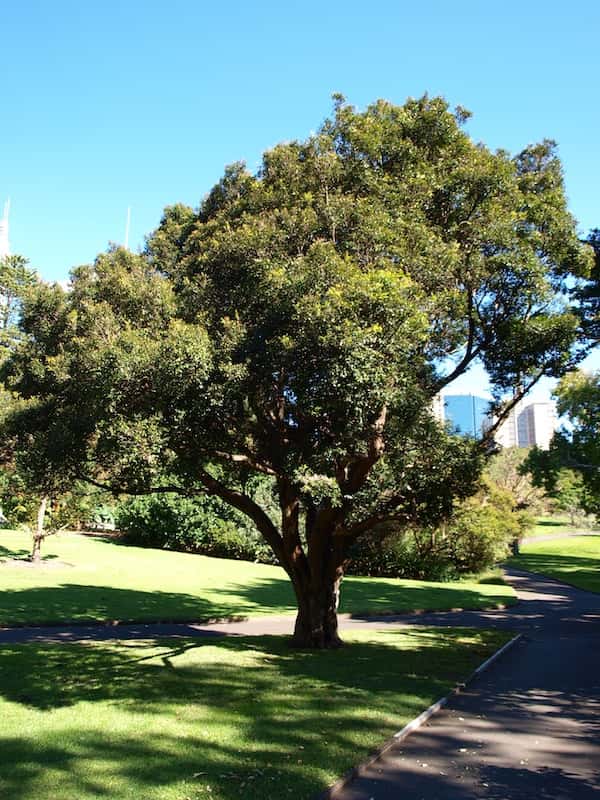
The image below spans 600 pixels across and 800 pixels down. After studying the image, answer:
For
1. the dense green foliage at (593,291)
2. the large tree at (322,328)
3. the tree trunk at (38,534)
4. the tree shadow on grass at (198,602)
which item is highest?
the dense green foliage at (593,291)

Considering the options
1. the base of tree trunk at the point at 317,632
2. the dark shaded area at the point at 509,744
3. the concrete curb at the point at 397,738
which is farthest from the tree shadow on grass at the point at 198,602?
the concrete curb at the point at 397,738

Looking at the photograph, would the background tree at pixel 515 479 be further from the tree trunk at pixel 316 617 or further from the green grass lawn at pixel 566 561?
the tree trunk at pixel 316 617

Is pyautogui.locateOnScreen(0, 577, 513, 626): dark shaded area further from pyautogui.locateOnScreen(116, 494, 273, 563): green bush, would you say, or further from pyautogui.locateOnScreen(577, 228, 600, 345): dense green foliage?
pyautogui.locateOnScreen(577, 228, 600, 345): dense green foliage

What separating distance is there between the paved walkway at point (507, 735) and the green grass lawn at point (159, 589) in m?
2.09

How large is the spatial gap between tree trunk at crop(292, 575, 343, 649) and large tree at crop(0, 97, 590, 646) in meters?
→ 0.04

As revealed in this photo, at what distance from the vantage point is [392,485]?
1218cm

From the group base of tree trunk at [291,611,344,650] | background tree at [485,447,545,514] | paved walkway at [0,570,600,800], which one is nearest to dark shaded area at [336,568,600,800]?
paved walkway at [0,570,600,800]

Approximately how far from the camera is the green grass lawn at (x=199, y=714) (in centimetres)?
510

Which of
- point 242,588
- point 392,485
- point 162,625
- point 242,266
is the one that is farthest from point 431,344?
point 242,588

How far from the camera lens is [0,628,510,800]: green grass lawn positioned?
5.10 m

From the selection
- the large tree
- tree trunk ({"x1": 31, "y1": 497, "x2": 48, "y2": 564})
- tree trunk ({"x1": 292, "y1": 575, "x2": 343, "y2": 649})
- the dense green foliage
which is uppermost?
the dense green foliage

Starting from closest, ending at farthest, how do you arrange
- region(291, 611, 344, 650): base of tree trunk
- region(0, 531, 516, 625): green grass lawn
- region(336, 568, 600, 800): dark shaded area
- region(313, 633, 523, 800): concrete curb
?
region(313, 633, 523, 800): concrete curb < region(336, 568, 600, 800): dark shaded area < region(291, 611, 344, 650): base of tree trunk < region(0, 531, 516, 625): green grass lawn

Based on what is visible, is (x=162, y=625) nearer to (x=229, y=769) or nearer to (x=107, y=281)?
(x=107, y=281)

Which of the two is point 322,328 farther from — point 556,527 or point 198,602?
point 556,527
